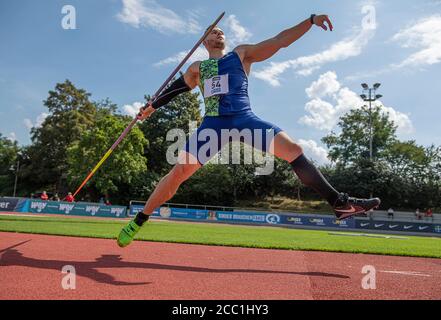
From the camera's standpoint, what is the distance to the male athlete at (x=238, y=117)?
163 inches

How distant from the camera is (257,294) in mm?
2887

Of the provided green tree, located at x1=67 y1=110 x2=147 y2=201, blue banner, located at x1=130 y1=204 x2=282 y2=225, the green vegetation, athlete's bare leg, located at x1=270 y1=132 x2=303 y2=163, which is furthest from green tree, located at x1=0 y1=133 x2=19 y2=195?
athlete's bare leg, located at x1=270 y1=132 x2=303 y2=163

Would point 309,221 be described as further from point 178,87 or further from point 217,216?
point 178,87

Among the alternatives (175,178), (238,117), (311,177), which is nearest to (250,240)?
(175,178)

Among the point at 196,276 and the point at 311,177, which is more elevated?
the point at 311,177

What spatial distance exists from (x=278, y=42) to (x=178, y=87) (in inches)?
63.4

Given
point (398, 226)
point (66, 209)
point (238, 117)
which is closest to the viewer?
point (238, 117)

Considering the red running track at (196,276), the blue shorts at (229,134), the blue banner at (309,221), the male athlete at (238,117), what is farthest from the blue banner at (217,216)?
the blue shorts at (229,134)

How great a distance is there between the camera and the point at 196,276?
359 cm

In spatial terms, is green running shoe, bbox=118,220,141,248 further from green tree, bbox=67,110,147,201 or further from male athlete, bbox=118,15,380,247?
green tree, bbox=67,110,147,201

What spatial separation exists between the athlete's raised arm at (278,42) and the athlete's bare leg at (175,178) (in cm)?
149

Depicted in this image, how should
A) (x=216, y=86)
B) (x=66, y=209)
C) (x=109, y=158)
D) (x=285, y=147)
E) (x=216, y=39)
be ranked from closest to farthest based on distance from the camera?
(x=285, y=147) → (x=216, y=86) → (x=216, y=39) → (x=66, y=209) → (x=109, y=158)

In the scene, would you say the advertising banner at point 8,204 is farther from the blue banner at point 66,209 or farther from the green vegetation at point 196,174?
the green vegetation at point 196,174
